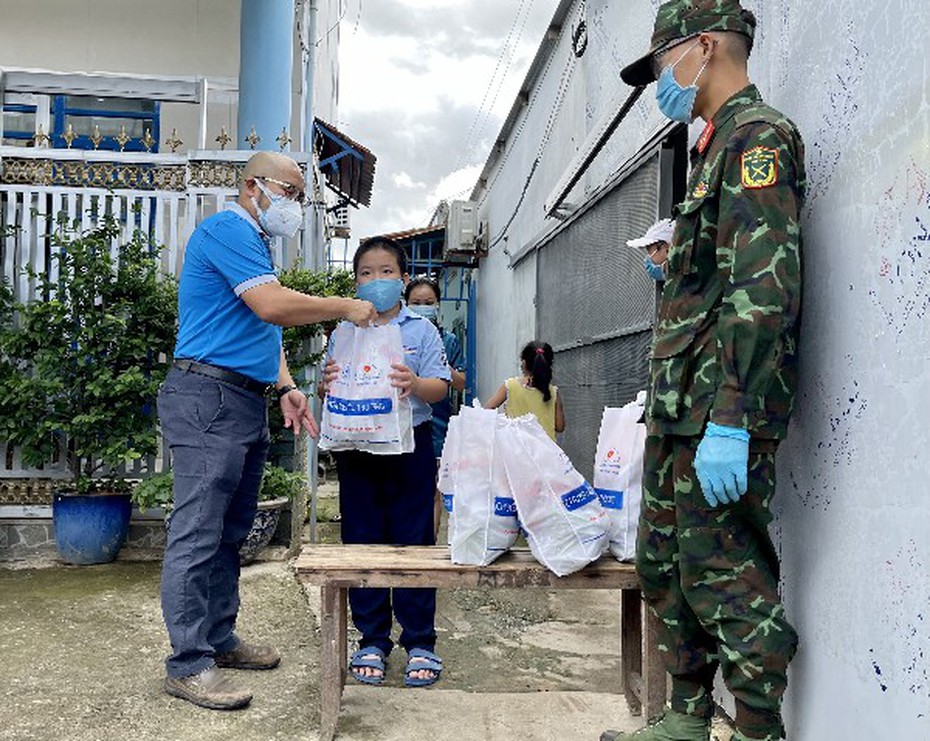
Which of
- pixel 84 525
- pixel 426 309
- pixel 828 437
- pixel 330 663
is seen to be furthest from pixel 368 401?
pixel 84 525

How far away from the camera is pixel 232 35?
684 centimetres

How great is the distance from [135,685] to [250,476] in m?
0.82

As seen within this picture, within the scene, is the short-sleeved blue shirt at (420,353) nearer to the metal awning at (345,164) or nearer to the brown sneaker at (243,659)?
the brown sneaker at (243,659)

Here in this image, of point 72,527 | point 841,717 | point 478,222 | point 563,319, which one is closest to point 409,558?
point 841,717

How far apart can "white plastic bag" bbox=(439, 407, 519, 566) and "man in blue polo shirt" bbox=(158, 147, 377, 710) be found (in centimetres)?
57

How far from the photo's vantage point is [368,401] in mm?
3012

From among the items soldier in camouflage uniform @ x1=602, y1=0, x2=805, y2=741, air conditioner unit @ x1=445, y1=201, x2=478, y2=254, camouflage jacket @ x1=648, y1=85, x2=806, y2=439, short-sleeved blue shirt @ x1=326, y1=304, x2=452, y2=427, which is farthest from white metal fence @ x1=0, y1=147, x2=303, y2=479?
air conditioner unit @ x1=445, y1=201, x2=478, y2=254

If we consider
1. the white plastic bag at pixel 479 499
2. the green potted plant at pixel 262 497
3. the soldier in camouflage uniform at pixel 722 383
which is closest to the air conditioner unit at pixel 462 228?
the green potted plant at pixel 262 497

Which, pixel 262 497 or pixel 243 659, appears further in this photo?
pixel 262 497

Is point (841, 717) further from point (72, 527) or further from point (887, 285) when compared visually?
point (72, 527)

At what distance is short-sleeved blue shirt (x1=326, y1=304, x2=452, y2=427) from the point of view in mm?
3174

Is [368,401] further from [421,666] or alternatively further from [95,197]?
[95,197]

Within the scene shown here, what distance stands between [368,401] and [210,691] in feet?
3.53

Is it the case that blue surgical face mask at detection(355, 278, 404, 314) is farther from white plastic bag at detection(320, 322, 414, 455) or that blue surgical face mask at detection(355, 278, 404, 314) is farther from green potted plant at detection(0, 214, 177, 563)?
green potted plant at detection(0, 214, 177, 563)
